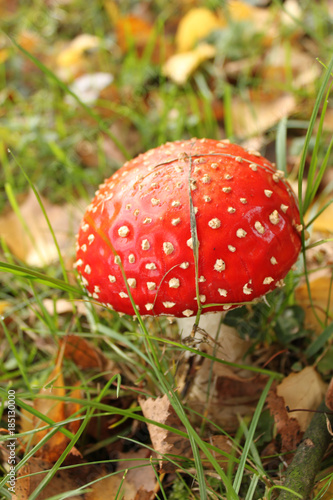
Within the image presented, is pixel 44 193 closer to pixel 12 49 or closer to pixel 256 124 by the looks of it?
pixel 256 124

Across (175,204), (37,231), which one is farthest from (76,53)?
(175,204)

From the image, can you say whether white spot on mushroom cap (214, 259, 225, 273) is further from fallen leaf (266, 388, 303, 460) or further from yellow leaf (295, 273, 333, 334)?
yellow leaf (295, 273, 333, 334)

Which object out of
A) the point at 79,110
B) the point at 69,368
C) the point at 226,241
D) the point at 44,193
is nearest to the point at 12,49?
the point at 79,110

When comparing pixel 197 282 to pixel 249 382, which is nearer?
pixel 197 282

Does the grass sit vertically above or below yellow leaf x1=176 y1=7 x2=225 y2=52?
below

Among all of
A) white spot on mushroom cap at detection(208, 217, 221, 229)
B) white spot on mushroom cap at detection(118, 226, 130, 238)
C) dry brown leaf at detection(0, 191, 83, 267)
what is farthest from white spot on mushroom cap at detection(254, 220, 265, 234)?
dry brown leaf at detection(0, 191, 83, 267)

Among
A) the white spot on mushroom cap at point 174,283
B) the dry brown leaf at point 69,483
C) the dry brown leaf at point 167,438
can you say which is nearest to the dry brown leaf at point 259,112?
the white spot on mushroom cap at point 174,283
